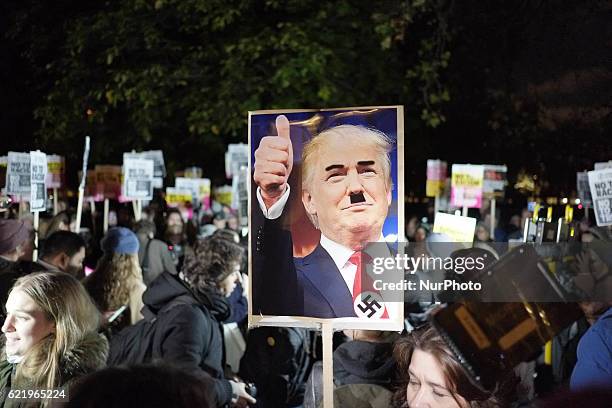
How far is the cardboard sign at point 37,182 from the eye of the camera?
7363 millimetres

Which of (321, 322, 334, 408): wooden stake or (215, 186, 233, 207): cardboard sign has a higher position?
(215, 186, 233, 207): cardboard sign

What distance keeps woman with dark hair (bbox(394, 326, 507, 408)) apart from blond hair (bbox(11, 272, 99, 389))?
4.61ft

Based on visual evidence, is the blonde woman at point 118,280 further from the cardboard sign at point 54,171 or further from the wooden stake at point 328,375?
the cardboard sign at point 54,171

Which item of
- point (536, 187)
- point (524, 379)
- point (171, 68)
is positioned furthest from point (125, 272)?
point (536, 187)

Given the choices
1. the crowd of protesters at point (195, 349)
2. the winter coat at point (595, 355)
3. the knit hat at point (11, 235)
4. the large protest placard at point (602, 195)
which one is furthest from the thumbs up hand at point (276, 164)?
the large protest placard at point (602, 195)

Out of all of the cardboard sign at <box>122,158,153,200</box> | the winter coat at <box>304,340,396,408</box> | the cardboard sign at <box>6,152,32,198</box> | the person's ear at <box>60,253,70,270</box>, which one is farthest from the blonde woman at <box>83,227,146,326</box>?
the cardboard sign at <box>122,158,153,200</box>

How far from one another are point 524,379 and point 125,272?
11.0 feet

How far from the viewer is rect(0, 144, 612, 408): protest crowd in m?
2.12

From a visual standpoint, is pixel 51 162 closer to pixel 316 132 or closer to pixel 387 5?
pixel 387 5

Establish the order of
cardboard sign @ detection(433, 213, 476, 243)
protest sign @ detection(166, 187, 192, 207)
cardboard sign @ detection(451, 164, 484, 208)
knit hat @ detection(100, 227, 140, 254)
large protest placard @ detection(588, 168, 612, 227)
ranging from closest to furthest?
1. cardboard sign @ detection(433, 213, 476, 243)
2. knit hat @ detection(100, 227, 140, 254)
3. large protest placard @ detection(588, 168, 612, 227)
4. cardboard sign @ detection(451, 164, 484, 208)
5. protest sign @ detection(166, 187, 192, 207)

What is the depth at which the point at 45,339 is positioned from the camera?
11.5 feet

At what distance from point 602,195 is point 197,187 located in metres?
11.0

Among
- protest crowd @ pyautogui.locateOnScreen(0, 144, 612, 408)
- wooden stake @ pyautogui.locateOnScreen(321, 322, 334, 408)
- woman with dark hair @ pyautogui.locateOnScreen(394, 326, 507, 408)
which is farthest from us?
wooden stake @ pyautogui.locateOnScreen(321, 322, 334, 408)

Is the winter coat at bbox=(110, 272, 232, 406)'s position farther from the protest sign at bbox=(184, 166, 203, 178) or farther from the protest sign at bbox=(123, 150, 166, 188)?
the protest sign at bbox=(184, 166, 203, 178)
